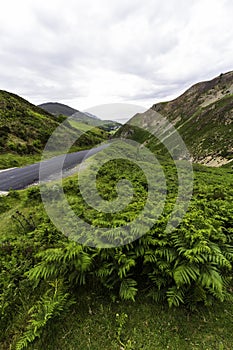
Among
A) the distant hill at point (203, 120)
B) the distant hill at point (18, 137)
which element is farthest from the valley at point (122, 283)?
the distant hill at point (203, 120)

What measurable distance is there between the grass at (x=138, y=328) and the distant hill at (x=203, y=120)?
32021 mm

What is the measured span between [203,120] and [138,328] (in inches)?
2360

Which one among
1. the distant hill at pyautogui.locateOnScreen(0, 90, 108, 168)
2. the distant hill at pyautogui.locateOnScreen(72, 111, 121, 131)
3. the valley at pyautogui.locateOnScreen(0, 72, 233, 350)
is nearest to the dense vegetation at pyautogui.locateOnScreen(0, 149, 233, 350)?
the valley at pyautogui.locateOnScreen(0, 72, 233, 350)

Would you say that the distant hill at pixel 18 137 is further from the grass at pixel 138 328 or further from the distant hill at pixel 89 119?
the grass at pixel 138 328

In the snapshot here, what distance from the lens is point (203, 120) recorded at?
56.1 metres

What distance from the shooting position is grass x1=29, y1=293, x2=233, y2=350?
350 centimetres

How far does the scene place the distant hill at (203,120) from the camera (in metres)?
38.4

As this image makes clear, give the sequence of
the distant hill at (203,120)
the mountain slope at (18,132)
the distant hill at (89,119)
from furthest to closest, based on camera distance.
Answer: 1. the distant hill at (203,120)
2. the mountain slope at (18,132)
3. the distant hill at (89,119)

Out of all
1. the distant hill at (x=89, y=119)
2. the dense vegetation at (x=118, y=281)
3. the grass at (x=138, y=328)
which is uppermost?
the distant hill at (x=89, y=119)

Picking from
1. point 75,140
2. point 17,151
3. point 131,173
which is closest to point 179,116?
point 75,140

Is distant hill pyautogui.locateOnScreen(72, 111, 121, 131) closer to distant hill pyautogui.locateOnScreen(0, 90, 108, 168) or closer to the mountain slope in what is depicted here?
distant hill pyautogui.locateOnScreen(0, 90, 108, 168)

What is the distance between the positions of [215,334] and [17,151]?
1385 inches

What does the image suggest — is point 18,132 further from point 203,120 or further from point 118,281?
point 203,120

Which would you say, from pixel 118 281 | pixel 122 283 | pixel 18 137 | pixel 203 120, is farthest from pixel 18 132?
pixel 203 120
